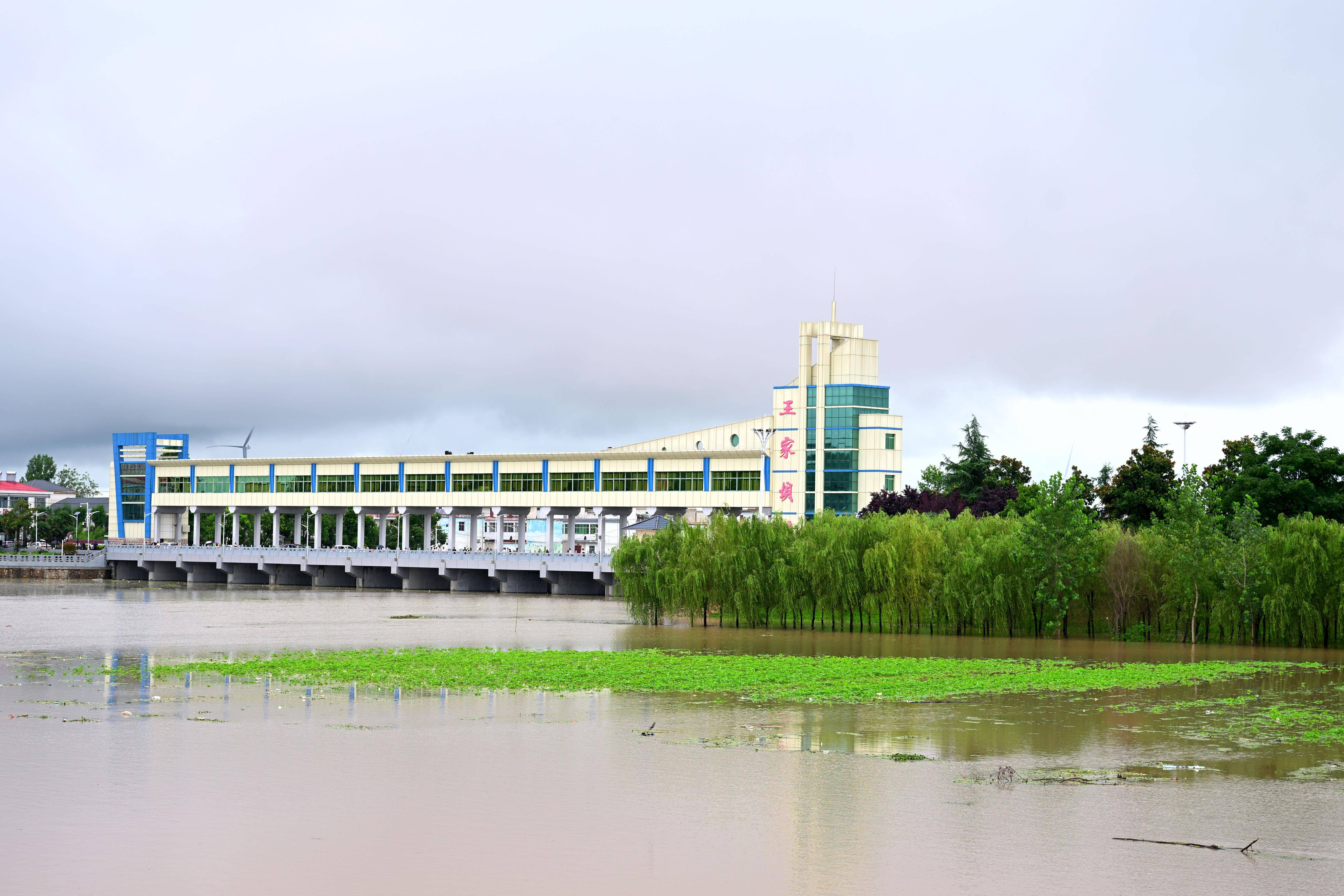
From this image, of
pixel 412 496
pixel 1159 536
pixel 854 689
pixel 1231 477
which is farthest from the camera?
pixel 412 496

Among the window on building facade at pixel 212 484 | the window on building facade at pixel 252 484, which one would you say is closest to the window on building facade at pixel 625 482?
the window on building facade at pixel 252 484

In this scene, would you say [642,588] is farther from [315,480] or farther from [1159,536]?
[315,480]

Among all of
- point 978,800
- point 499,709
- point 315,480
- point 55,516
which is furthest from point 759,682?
point 55,516

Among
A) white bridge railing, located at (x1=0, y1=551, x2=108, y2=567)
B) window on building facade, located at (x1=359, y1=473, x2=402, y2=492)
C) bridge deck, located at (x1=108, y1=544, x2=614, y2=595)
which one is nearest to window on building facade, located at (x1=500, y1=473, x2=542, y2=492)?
bridge deck, located at (x1=108, y1=544, x2=614, y2=595)

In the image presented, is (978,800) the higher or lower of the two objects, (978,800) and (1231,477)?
the lower

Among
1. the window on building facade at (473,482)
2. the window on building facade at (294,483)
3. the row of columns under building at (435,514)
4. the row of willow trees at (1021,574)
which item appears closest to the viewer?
the row of willow trees at (1021,574)

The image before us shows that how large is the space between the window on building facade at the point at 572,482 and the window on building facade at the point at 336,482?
20339mm

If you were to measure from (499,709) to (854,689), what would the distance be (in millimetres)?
8092

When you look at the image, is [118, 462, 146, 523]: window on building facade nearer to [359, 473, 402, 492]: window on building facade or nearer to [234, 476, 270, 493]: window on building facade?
[234, 476, 270, 493]: window on building facade

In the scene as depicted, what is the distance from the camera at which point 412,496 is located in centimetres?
10931

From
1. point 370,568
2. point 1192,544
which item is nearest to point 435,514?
point 370,568

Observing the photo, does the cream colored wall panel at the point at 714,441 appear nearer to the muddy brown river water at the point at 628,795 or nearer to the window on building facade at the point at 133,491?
the window on building facade at the point at 133,491

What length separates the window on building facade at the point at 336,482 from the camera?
113 m

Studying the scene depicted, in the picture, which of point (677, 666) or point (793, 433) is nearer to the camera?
point (677, 666)
